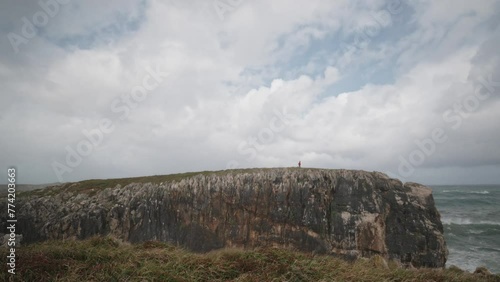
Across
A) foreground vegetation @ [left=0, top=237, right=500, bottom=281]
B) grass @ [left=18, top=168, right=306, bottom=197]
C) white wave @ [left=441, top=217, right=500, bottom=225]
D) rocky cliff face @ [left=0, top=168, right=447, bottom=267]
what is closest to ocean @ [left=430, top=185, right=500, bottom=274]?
white wave @ [left=441, top=217, right=500, bottom=225]

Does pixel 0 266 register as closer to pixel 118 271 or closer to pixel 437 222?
pixel 118 271

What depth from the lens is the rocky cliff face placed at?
2375cm

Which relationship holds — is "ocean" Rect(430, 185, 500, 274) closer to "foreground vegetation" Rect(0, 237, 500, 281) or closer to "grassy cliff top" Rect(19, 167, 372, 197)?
"grassy cliff top" Rect(19, 167, 372, 197)

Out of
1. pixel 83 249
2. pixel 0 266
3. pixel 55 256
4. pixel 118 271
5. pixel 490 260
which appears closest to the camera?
pixel 0 266

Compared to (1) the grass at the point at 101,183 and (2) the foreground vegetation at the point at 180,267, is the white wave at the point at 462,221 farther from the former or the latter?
(2) the foreground vegetation at the point at 180,267

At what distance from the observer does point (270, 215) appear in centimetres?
2530

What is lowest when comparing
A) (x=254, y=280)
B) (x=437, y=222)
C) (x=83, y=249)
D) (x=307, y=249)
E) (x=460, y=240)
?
(x=460, y=240)

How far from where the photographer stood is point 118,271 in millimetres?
7387

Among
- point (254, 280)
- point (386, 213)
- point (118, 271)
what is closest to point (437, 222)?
point (386, 213)

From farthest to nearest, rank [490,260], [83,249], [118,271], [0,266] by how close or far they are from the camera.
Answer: [490,260] < [83,249] < [118,271] < [0,266]

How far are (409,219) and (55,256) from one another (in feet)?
85.7

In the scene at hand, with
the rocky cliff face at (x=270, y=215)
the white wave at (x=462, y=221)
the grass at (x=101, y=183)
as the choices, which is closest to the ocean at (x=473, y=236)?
the white wave at (x=462, y=221)

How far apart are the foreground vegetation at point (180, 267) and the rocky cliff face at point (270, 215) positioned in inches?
576

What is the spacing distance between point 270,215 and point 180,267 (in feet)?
59.7
